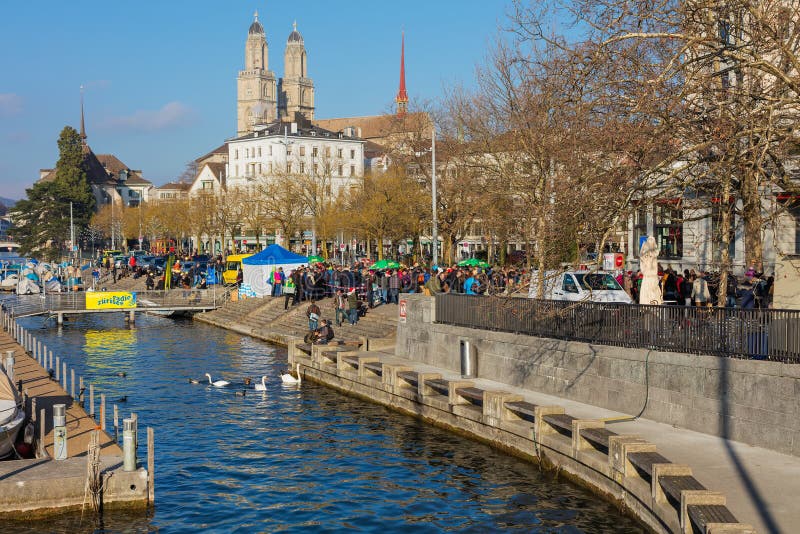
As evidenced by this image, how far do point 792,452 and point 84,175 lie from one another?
129m

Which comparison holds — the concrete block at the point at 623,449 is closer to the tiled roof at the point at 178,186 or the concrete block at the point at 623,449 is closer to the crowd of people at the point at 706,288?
the crowd of people at the point at 706,288

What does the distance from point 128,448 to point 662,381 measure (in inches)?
407

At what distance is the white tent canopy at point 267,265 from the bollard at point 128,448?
3460 centimetres

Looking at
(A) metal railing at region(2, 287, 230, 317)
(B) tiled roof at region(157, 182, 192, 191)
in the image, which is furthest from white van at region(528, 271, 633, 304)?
(B) tiled roof at region(157, 182, 192, 191)

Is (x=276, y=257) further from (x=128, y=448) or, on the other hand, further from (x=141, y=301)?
(x=128, y=448)

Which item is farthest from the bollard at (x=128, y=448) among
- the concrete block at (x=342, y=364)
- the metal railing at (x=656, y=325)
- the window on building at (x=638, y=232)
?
the window on building at (x=638, y=232)

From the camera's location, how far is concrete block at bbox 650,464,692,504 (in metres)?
13.9

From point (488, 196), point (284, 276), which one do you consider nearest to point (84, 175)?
point (284, 276)

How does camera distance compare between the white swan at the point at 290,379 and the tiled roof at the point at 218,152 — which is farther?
the tiled roof at the point at 218,152

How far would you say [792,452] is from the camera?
1549 centimetres

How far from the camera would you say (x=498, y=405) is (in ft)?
67.9

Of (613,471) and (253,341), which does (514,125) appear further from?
(613,471)

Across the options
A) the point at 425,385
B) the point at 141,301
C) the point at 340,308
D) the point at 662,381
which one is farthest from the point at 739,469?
the point at 141,301

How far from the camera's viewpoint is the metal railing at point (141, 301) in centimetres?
5131
